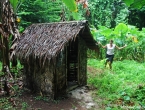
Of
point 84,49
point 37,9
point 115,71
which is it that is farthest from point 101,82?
point 37,9

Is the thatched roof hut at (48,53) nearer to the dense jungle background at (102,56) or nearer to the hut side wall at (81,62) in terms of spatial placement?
the hut side wall at (81,62)

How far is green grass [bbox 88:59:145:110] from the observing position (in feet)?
16.8

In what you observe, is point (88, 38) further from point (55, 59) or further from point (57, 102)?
point (57, 102)

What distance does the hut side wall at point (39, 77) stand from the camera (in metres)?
5.29

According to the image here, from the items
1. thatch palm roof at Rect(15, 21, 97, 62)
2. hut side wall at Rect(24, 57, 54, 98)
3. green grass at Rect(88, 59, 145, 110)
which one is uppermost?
thatch palm roof at Rect(15, 21, 97, 62)

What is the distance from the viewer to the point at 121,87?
20.1ft

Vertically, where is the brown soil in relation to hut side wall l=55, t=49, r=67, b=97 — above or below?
below

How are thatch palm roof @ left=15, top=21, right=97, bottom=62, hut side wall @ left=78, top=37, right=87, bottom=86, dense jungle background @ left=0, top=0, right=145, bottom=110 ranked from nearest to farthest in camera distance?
dense jungle background @ left=0, top=0, right=145, bottom=110
thatch palm roof @ left=15, top=21, right=97, bottom=62
hut side wall @ left=78, top=37, right=87, bottom=86

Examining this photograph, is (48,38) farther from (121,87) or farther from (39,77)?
(121,87)

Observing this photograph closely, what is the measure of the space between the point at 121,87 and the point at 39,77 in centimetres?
245

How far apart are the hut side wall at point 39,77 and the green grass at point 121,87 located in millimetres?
1396

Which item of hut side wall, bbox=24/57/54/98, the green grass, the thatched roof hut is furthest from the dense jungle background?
the thatched roof hut

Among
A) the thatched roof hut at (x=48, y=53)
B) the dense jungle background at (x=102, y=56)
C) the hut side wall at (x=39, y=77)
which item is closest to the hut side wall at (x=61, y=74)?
the thatched roof hut at (x=48, y=53)

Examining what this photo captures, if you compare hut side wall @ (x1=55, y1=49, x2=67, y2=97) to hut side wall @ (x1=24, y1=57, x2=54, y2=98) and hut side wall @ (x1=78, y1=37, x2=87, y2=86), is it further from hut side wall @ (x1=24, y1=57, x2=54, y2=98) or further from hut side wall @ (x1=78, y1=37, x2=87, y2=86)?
hut side wall @ (x1=78, y1=37, x2=87, y2=86)
